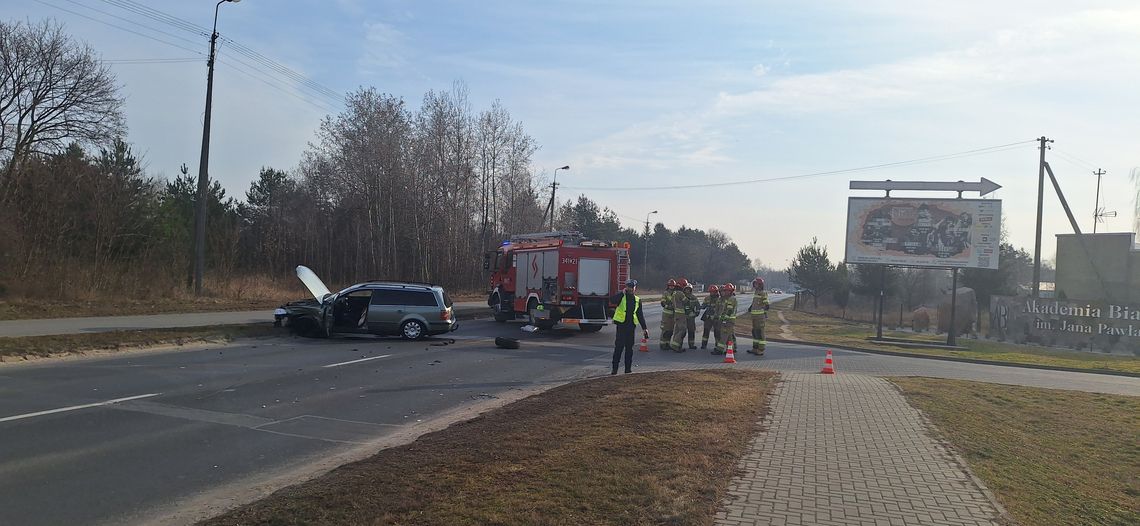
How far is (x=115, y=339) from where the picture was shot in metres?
15.0

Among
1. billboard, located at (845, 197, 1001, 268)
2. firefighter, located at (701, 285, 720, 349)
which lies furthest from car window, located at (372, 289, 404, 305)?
billboard, located at (845, 197, 1001, 268)

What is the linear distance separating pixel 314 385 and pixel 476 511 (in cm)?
747

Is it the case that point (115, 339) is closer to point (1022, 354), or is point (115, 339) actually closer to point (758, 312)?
point (758, 312)

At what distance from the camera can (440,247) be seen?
4831 centimetres

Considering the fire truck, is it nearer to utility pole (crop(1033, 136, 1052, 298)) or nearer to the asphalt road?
the asphalt road

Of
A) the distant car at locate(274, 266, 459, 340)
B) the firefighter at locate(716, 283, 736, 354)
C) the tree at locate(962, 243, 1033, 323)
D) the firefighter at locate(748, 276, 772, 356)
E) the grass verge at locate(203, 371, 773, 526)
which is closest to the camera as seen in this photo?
the grass verge at locate(203, 371, 773, 526)

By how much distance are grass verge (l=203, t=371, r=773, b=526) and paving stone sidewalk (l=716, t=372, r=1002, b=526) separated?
0.27 m

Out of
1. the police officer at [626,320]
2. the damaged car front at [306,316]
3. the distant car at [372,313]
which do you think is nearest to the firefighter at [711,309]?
the police officer at [626,320]

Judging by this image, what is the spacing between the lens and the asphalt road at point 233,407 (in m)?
5.91

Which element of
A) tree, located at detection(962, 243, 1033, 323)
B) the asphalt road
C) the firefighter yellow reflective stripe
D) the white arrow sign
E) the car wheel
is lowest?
the asphalt road

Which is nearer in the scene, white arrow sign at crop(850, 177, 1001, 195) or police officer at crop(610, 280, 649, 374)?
police officer at crop(610, 280, 649, 374)

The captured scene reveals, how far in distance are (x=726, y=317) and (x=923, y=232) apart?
638 inches

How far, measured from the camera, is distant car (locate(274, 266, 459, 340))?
18828mm

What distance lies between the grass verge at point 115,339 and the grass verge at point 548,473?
926 cm
